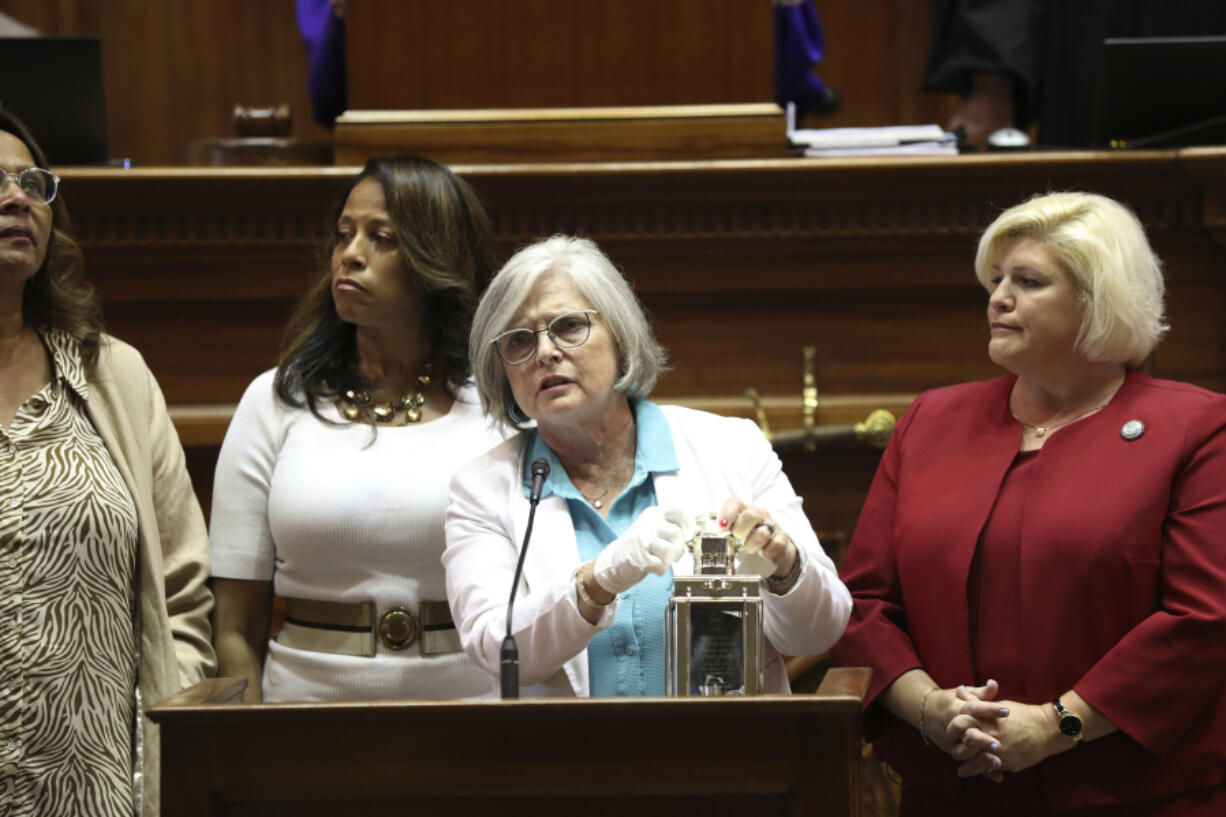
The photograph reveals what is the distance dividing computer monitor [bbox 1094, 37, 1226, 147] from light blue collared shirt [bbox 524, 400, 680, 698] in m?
1.29

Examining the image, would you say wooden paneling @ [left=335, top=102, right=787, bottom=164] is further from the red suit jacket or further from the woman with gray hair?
the red suit jacket

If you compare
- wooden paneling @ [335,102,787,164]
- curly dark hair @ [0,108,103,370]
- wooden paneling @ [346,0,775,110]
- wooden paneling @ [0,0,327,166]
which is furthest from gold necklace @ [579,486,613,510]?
wooden paneling @ [0,0,327,166]

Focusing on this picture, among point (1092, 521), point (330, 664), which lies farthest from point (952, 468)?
point (330, 664)

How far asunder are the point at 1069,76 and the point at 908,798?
8.05 feet

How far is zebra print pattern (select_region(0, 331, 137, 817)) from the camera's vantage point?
2.16 meters

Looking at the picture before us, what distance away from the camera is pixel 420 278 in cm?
265

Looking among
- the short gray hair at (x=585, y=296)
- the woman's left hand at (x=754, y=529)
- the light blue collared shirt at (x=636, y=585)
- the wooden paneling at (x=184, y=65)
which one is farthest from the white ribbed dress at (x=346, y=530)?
the wooden paneling at (x=184, y=65)

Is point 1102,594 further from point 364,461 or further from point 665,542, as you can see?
point 364,461

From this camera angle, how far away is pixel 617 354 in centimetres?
239

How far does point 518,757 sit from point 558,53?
1809 millimetres

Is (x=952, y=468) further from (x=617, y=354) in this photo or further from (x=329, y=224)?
(x=329, y=224)

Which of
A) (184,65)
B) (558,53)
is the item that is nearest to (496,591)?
(558,53)

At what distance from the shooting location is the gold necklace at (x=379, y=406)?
8.58 ft

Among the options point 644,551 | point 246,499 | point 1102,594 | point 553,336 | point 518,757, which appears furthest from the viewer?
point 246,499
